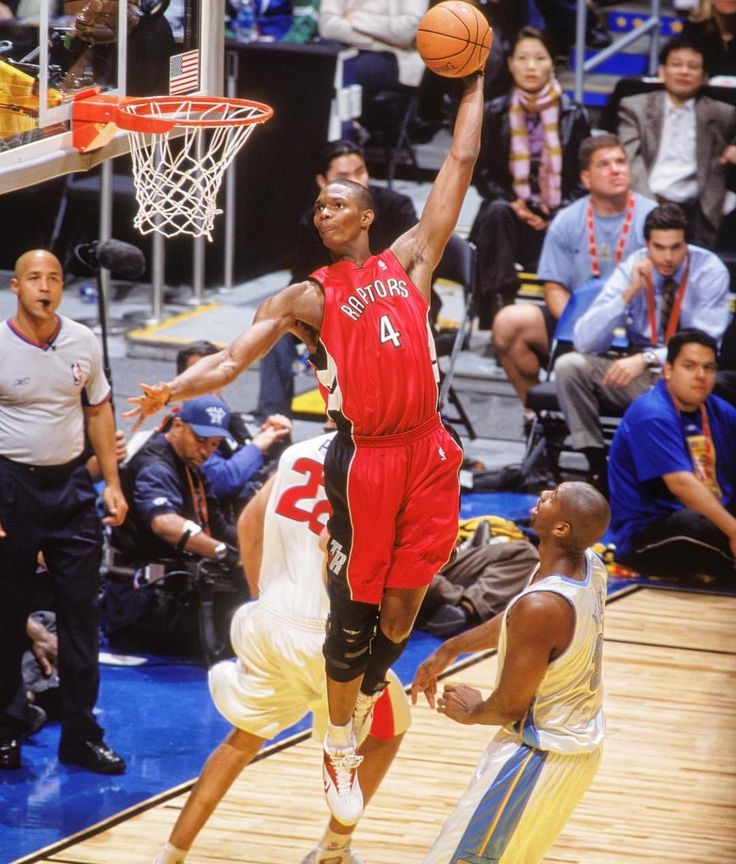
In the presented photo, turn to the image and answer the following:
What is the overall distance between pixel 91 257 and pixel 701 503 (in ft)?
11.2

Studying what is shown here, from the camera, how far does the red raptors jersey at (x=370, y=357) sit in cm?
483

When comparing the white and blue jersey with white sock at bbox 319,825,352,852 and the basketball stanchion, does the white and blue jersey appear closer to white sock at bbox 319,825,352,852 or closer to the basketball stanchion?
white sock at bbox 319,825,352,852

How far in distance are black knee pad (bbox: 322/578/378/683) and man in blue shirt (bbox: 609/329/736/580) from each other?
3.60m

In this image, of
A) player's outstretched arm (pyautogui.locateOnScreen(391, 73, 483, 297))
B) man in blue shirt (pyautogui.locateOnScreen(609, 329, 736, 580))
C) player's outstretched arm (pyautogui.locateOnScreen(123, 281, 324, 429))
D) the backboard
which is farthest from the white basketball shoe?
man in blue shirt (pyautogui.locateOnScreen(609, 329, 736, 580))

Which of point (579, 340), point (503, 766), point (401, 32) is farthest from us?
point (401, 32)

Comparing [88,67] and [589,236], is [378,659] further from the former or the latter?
[589,236]

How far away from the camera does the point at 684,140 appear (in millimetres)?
10289

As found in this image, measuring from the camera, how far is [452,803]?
5.97 metres

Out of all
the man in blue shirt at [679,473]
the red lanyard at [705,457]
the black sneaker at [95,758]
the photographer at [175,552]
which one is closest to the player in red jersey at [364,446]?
the black sneaker at [95,758]

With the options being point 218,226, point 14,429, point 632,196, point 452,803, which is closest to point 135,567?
point 14,429

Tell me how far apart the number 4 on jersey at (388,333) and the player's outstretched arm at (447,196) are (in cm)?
25

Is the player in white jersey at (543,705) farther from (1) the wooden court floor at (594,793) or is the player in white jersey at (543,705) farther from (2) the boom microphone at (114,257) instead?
(2) the boom microphone at (114,257)

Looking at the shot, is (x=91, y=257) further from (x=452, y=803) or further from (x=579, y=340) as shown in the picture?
(x=579, y=340)

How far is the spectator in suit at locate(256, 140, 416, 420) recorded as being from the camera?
9227 millimetres
